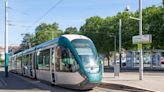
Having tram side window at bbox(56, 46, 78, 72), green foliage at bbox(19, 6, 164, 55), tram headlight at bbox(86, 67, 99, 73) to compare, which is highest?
green foliage at bbox(19, 6, 164, 55)

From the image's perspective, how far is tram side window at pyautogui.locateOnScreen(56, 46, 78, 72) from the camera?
68.7ft

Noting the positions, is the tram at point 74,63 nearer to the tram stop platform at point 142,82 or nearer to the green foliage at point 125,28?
the tram stop platform at point 142,82

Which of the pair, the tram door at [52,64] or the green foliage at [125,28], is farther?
the green foliage at [125,28]

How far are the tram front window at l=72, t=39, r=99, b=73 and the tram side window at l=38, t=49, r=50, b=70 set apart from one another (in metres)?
4.57

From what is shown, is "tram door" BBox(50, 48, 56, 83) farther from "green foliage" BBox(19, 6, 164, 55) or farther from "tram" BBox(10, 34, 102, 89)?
"green foliage" BBox(19, 6, 164, 55)

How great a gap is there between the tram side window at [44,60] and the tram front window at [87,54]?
180 inches

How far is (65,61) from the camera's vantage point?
2169 cm

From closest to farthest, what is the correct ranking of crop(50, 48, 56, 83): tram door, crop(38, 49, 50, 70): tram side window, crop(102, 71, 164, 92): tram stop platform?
1. crop(102, 71, 164, 92): tram stop platform
2. crop(50, 48, 56, 83): tram door
3. crop(38, 49, 50, 70): tram side window

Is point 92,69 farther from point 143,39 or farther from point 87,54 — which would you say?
point 143,39

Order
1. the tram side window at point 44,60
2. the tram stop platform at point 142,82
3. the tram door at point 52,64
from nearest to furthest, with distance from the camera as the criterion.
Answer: the tram stop platform at point 142,82
the tram door at point 52,64
the tram side window at point 44,60

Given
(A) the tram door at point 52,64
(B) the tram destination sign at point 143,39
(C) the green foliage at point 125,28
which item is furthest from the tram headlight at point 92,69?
(C) the green foliage at point 125,28

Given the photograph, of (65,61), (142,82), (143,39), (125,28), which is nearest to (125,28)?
(125,28)

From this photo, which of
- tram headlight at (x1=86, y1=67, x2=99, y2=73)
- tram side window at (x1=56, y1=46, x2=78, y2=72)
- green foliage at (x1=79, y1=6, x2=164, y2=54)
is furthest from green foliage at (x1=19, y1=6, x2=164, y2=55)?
tram headlight at (x1=86, y1=67, x2=99, y2=73)

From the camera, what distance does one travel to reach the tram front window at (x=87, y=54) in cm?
2053
